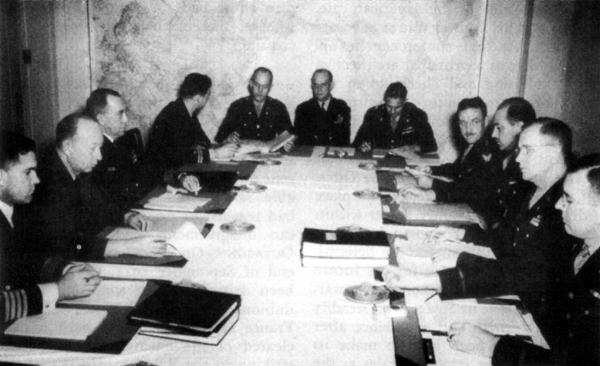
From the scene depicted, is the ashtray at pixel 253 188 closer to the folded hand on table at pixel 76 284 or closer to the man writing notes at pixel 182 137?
the man writing notes at pixel 182 137

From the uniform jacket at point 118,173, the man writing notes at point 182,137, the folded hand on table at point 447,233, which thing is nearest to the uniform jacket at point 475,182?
the folded hand on table at point 447,233

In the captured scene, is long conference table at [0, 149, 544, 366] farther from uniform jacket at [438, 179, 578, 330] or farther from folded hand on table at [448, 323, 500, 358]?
uniform jacket at [438, 179, 578, 330]

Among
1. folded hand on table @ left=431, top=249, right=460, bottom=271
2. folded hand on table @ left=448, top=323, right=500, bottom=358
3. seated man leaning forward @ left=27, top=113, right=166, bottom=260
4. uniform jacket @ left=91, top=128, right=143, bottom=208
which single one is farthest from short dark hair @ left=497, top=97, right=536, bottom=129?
uniform jacket @ left=91, top=128, right=143, bottom=208

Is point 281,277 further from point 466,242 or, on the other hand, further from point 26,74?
point 26,74

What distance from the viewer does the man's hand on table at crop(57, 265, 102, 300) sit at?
1.52 meters

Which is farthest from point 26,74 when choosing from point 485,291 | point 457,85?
point 485,291

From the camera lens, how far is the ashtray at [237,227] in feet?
7.03

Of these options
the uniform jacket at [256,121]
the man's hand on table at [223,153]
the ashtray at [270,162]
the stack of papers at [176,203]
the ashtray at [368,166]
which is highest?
the uniform jacket at [256,121]

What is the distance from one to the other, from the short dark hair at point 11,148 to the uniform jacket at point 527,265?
142 cm

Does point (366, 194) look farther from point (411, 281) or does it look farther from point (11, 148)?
point (11, 148)

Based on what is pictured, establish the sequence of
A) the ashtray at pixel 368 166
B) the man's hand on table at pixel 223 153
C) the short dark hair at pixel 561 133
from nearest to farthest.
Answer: the short dark hair at pixel 561 133, the ashtray at pixel 368 166, the man's hand on table at pixel 223 153

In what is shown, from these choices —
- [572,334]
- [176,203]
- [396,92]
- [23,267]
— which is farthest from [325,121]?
[572,334]

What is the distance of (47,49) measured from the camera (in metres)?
4.96

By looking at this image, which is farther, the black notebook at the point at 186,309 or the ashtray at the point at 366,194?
the ashtray at the point at 366,194
